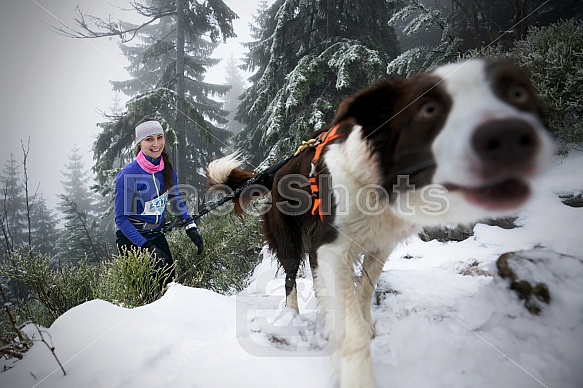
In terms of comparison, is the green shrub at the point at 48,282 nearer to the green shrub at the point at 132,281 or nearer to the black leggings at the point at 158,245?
the black leggings at the point at 158,245

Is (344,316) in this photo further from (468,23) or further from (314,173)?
(468,23)

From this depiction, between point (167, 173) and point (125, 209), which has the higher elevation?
point (167, 173)

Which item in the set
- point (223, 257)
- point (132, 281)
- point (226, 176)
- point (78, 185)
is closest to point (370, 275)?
point (226, 176)

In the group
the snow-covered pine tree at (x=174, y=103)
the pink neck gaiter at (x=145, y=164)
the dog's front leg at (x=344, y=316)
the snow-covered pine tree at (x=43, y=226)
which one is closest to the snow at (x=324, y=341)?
the dog's front leg at (x=344, y=316)

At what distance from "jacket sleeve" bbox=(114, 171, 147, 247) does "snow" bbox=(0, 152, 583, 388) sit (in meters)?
1.06

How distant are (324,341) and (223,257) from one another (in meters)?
4.31

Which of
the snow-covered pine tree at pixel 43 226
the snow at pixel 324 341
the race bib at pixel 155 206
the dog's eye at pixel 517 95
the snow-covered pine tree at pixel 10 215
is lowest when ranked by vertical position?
the snow-covered pine tree at pixel 43 226

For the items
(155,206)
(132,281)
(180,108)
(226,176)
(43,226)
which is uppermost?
(180,108)

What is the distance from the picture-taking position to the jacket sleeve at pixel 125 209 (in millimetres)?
2873

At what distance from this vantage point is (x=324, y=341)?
1544mm

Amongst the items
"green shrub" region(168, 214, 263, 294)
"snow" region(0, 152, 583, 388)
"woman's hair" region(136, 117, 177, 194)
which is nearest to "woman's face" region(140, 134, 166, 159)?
"woman's hair" region(136, 117, 177, 194)

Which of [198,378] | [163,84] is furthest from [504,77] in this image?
[163,84]

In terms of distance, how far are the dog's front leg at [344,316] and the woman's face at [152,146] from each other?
2.47 m

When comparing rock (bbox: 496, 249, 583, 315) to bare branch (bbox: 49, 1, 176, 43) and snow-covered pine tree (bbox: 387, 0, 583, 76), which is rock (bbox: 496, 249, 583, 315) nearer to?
snow-covered pine tree (bbox: 387, 0, 583, 76)
